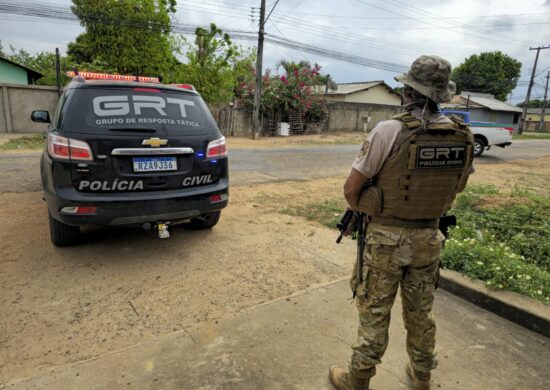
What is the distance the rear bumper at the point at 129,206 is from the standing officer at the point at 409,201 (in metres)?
1.99

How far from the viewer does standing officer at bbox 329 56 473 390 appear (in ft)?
6.17

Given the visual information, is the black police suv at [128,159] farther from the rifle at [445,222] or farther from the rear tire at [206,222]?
the rifle at [445,222]

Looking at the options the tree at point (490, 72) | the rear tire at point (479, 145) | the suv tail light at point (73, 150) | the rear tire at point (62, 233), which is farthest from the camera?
the tree at point (490, 72)

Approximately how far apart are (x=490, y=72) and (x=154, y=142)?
192 ft

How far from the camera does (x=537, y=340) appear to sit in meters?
2.80

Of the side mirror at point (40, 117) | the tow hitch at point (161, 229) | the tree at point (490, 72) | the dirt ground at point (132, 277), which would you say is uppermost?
the tree at point (490, 72)

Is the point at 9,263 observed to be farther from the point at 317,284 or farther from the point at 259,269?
the point at 317,284

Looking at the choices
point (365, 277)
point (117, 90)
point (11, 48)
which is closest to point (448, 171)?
point (365, 277)

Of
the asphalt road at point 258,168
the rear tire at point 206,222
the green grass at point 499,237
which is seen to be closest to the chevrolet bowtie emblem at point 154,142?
the rear tire at point 206,222

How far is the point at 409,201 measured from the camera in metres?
1.92

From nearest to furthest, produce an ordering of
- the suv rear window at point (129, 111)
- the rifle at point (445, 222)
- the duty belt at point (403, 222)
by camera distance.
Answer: the duty belt at point (403, 222), the rifle at point (445, 222), the suv rear window at point (129, 111)

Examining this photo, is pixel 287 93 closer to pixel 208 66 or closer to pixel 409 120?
pixel 208 66

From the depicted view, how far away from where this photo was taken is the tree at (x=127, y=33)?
15992mm

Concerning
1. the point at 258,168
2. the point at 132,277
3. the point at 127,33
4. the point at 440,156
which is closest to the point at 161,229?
the point at 132,277
